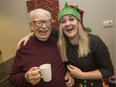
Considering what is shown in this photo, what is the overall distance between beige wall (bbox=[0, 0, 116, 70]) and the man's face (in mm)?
1487

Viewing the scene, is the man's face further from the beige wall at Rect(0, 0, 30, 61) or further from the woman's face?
the beige wall at Rect(0, 0, 30, 61)

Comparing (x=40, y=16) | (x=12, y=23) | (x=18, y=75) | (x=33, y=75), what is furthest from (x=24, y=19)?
(x=33, y=75)

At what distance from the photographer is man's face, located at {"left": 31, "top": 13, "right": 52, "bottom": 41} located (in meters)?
1.36

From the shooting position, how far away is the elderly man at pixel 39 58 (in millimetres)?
1322

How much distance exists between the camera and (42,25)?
1.35 metres

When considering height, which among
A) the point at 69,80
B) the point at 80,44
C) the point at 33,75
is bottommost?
the point at 69,80

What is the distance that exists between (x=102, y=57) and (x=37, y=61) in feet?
1.51

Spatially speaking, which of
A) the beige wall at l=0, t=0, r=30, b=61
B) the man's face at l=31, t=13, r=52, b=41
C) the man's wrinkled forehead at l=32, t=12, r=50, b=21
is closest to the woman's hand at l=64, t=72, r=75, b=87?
the man's face at l=31, t=13, r=52, b=41

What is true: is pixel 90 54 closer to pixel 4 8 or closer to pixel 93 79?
pixel 93 79

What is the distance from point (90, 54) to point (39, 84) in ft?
1.39

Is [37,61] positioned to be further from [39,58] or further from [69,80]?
[69,80]

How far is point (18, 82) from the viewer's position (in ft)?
4.33

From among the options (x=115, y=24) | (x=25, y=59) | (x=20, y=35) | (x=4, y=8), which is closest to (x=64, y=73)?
(x=25, y=59)

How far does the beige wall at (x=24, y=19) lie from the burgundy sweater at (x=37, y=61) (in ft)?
4.86
